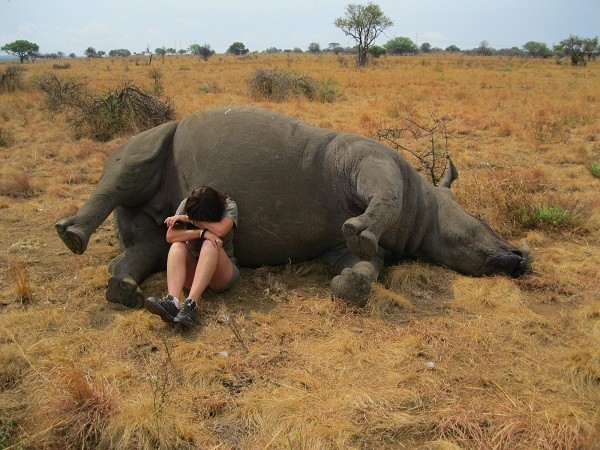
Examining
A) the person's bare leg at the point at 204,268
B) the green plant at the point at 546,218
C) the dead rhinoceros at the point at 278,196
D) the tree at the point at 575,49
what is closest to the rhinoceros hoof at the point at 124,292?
the dead rhinoceros at the point at 278,196

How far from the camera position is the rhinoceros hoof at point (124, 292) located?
4.18 m

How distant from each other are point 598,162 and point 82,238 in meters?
8.31

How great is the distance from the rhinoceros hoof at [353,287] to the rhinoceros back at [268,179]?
76cm

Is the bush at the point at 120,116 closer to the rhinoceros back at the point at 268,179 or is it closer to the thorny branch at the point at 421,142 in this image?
the thorny branch at the point at 421,142

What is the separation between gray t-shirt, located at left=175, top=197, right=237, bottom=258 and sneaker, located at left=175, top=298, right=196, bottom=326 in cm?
54

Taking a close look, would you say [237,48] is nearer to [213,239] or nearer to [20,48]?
[20,48]

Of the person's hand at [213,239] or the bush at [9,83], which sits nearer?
the person's hand at [213,239]

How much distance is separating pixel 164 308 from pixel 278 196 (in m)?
1.42

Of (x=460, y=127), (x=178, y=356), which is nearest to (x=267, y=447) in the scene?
(x=178, y=356)

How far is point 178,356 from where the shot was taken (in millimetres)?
3402

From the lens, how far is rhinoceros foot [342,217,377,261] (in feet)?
12.2

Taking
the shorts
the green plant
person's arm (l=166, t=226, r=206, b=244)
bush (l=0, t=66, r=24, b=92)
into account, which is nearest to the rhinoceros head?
the green plant

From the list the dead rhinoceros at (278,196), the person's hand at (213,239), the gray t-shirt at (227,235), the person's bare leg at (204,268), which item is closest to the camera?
the person's bare leg at (204,268)

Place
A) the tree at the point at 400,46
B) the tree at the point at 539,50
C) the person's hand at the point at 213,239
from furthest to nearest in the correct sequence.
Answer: the tree at the point at 400,46
the tree at the point at 539,50
the person's hand at the point at 213,239
